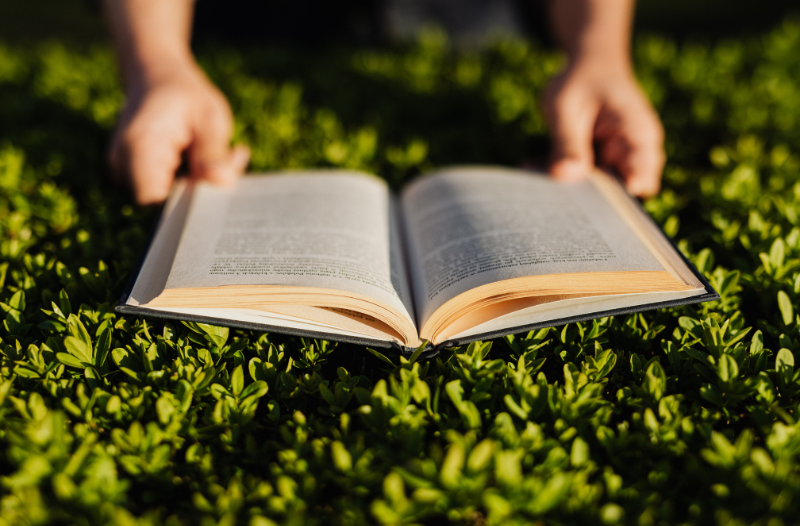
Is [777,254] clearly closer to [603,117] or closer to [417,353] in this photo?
[603,117]

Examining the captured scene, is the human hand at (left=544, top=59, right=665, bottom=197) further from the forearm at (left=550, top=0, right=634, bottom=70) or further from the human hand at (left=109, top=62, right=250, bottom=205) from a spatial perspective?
the human hand at (left=109, top=62, right=250, bottom=205)

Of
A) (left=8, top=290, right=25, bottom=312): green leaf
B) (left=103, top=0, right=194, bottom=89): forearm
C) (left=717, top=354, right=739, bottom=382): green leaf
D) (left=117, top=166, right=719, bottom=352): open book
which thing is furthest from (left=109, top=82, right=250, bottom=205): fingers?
(left=717, top=354, right=739, bottom=382): green leaf

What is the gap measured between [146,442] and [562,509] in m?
0.95

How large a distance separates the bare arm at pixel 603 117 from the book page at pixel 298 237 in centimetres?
83

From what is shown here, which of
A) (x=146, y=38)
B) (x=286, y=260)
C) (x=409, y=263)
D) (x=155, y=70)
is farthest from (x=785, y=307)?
(x=146, y=38)

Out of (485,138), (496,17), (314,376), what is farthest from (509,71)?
(314,376)

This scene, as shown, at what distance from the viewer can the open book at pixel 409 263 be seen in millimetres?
1341

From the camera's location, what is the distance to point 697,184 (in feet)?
7.42

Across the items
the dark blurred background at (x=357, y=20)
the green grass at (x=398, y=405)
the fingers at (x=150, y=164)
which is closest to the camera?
the green grass at (x=398, y=405)

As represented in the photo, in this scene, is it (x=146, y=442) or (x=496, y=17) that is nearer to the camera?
(x=146, y=442)

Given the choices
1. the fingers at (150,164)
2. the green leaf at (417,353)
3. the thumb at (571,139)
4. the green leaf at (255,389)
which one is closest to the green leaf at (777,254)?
the thumb at (571,139)

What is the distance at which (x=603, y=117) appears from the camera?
218 cm

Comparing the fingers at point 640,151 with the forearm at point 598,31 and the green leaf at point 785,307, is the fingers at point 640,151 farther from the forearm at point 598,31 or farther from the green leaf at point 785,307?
the green leaf at point 785,307

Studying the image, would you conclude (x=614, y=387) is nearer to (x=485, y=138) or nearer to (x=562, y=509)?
(x=562, y=509)
